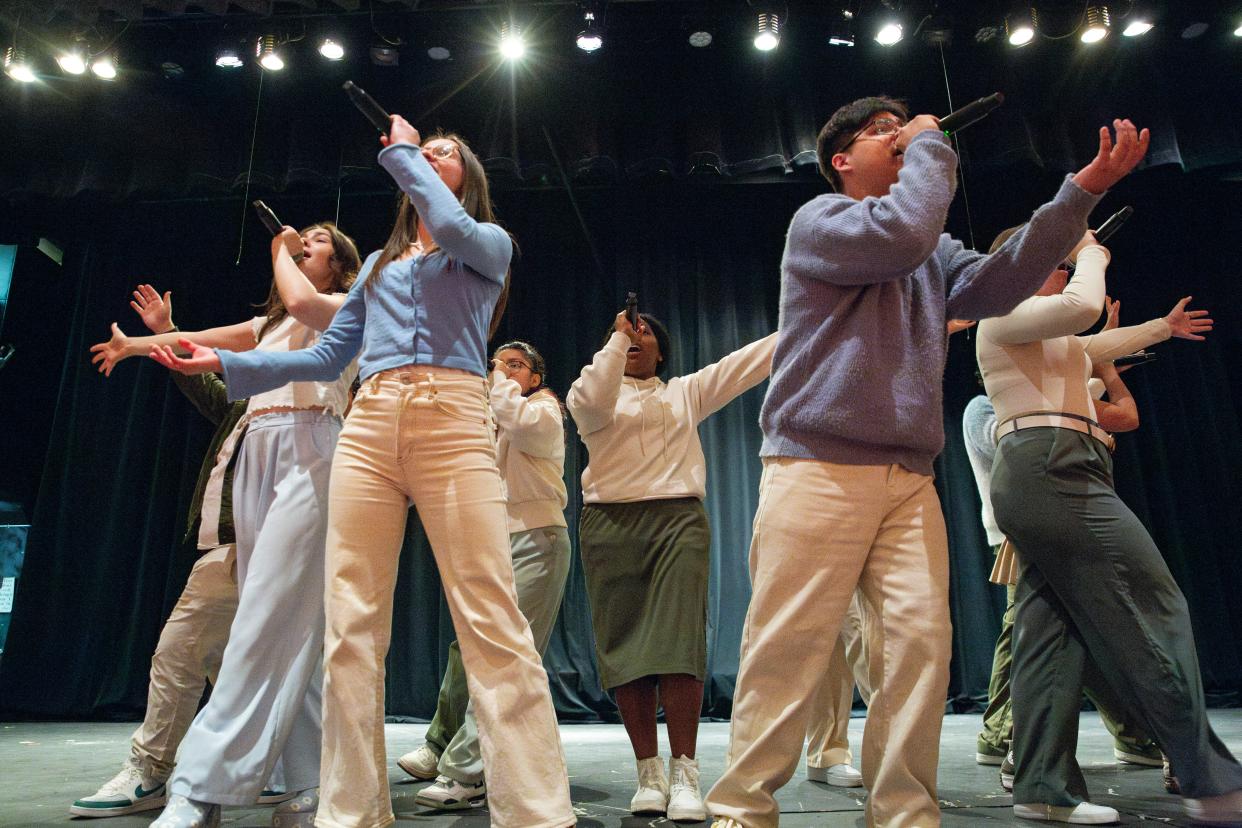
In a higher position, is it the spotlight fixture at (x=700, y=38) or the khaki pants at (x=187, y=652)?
the spotlight fixture at (x=700, y=38)

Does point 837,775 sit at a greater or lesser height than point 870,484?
lesser

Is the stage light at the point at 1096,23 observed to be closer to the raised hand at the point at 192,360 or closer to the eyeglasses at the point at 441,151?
Answer: the eyeglasses at the point at 441,151

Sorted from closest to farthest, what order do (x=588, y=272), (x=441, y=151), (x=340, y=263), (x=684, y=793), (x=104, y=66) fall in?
(x=441, y=151), (x=684, y=793), (x=340, y=263), (x=104, y=66), (x=588, y=272)

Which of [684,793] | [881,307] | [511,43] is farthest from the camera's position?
[511,43]

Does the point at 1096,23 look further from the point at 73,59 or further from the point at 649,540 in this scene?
the point at 73,59

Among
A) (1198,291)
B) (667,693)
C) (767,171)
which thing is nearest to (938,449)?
(667,693)

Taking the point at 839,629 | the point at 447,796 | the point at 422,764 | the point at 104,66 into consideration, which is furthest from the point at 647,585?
the point at 104,66

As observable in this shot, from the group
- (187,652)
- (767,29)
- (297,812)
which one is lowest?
(297,812)

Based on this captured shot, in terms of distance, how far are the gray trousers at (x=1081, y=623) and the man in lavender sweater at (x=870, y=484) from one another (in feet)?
2.25

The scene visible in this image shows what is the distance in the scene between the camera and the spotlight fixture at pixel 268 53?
4.99 m

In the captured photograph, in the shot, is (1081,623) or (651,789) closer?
(1081,623)

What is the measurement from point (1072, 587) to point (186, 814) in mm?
1994

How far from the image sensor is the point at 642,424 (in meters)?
2.61

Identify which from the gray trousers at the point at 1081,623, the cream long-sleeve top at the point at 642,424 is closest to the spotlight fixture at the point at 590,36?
the cream long-sleeve top at the point at 642,424
